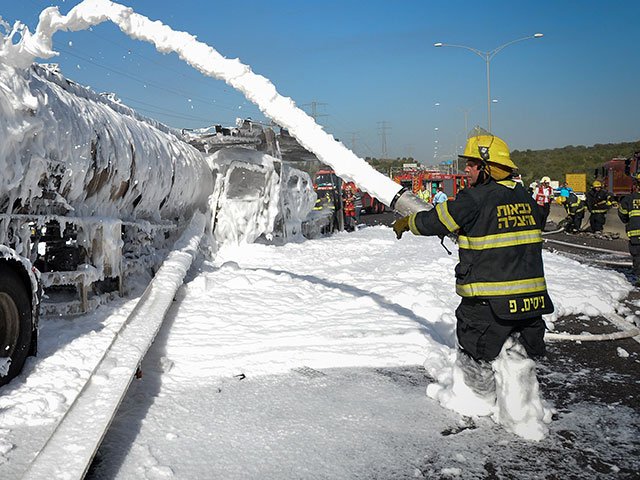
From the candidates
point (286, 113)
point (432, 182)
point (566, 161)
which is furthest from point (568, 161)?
point (286, 113)

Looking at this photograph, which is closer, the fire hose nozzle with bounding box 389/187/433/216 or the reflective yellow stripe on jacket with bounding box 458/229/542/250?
the reflective yellow stripe on jacket with bounding box 458/229/542/250

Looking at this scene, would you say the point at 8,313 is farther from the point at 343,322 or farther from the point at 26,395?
the point at 343,322

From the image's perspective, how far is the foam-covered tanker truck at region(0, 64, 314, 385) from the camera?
4.25 meters

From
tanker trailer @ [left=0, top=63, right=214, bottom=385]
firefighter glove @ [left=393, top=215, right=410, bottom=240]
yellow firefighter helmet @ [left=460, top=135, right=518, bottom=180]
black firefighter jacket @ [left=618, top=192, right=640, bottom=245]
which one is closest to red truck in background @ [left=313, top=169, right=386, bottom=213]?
black firefighter jacket @ [left=618, top=192, right=640, bottom=245]

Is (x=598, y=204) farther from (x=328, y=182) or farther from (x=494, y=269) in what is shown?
(x=494, y=269)

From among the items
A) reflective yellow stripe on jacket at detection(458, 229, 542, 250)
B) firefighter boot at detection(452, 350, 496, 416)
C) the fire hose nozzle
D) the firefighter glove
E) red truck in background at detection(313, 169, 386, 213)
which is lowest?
firefighter boot at detection(452, 350, 496, 416)

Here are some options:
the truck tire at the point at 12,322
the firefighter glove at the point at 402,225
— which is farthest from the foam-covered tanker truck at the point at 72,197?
the firefighter glove at the point at 402,225

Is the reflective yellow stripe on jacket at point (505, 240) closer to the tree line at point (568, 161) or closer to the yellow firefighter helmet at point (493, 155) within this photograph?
the yellow firefighter helmet at point (493, 155)

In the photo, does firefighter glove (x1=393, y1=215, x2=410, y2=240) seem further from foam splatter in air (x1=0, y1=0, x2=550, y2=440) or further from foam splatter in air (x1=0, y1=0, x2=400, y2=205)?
foam splatter in air (x1=0, y1=0, x2=400, y2=205)

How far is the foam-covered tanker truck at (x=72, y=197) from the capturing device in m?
4.25

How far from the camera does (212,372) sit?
4.70 metres

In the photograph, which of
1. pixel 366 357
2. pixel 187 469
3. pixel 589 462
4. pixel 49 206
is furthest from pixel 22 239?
pixel 589 462

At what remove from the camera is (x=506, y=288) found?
3.82 m

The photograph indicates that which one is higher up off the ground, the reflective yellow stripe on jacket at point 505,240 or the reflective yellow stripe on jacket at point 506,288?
the reflective yellow stripe on jacket at point 505,240
